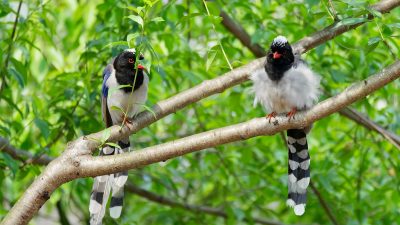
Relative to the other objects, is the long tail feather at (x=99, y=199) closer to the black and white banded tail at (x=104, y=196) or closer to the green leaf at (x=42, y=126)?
the black and white banded tail at (x=104, y=196)

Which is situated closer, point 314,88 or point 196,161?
point 314,88

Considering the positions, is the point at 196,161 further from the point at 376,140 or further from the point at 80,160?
the point at 80,160

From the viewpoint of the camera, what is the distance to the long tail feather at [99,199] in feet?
13.9

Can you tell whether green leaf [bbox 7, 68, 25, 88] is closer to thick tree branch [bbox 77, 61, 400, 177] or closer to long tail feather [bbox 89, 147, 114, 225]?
long tail feather [bbox 89, 147, 114, 225]

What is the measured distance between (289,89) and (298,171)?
0.58 meters

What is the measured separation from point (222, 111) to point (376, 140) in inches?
61.6

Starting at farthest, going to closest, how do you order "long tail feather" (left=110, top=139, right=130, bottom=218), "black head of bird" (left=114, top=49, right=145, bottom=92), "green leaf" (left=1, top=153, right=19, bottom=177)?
"black head of bird" (left=114, top=49, right=145, bottom=92) → "long tail feather" (left=110, top=139, right=130, bottom=218) → "green leaf" (left=1, top=153, right=19, bottom=177)

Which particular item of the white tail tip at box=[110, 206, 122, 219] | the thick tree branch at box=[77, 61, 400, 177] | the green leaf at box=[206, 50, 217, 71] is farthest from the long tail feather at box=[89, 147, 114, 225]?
the green leaf at box=[206, 50, 217, 71]

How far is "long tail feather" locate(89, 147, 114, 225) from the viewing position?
4246mm

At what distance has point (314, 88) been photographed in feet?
13.9

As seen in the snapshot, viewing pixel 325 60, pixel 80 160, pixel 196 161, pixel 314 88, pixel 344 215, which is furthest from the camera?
pixel 196 161

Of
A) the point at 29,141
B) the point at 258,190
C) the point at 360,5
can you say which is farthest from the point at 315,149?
the point at 360,5

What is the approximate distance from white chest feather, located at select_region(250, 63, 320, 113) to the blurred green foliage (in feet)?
1.15

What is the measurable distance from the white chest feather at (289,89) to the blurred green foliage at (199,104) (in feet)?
1.15
